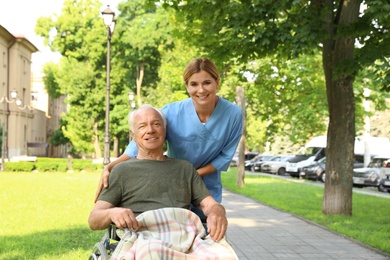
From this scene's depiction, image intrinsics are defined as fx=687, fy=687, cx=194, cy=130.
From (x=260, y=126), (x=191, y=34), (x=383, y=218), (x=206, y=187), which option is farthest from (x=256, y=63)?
(x=260, y=126)

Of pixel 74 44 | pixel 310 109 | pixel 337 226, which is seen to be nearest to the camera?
pixel 337 226

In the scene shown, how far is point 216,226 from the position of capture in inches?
157

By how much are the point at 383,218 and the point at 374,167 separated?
1804 centimetres

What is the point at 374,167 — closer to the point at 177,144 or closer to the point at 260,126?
the point at 177,144

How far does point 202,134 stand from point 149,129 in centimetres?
37

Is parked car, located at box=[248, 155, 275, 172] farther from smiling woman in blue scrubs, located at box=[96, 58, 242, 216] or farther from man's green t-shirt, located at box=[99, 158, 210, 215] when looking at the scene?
man's green t-shirt, located at box=[99, 158, 210, 215]

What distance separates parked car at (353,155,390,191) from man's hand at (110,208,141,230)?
2878cm

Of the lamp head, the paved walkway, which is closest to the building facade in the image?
the lamp head

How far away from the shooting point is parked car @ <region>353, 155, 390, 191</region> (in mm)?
31766

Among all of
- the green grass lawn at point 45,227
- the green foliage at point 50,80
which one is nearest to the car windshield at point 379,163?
the green grass lawn at point 45,227

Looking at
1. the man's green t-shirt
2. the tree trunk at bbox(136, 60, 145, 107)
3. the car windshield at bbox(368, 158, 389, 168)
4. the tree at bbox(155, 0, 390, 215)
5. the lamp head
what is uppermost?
the tree trunk at bbox(136, 60, 145, 107)

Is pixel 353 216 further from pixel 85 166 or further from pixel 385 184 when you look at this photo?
pixel 85 166

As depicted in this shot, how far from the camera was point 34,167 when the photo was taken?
42.5 m

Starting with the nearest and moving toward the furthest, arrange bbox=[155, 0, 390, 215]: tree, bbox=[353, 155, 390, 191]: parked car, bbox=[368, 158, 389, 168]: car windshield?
bbox=[155, 0, 390, 215]: tree, bbox=[353, 155, 390, 191]: parked car, bbox=[368, 158, 389, 168]: car windshield
